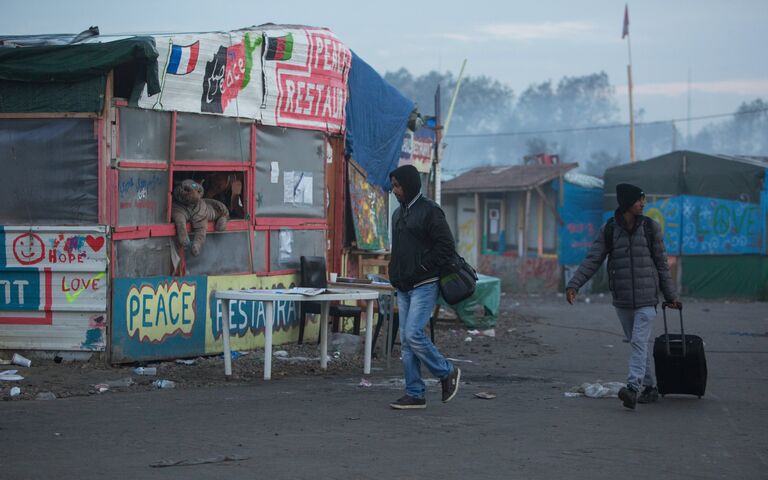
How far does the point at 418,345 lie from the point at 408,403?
486 millimetres

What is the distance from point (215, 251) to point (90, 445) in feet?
17.2

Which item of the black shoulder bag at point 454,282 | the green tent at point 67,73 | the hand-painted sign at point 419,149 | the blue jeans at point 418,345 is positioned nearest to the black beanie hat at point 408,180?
the black shoulder bag at point 454,282

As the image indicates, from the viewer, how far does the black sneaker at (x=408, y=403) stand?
8.38 meters

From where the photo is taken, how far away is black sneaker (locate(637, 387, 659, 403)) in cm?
916

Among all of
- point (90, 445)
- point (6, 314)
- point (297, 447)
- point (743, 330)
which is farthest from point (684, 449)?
point (743, 330)

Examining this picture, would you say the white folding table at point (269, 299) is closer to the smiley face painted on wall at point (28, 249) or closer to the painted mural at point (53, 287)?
the painted mural at point (53, 287)

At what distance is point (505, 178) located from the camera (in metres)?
32.4

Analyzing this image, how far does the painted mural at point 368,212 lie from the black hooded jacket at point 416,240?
18.3 feet

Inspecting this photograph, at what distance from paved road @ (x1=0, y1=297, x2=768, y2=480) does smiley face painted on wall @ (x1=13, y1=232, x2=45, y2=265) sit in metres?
2.12

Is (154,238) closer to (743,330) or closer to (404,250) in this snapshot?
(404,250)

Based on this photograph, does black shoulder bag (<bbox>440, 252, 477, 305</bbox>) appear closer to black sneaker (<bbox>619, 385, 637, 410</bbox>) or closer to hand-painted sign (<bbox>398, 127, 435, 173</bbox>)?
black sneaker (<bbox>619, 385, 637, 410</bbox>)

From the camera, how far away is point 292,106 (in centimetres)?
1276

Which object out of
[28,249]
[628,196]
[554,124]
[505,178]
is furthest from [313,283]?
[554,124]

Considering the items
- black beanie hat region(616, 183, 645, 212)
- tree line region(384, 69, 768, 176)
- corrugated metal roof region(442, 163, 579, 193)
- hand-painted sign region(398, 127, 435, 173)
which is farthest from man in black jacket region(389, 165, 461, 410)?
tree line region(384, 69, 768, 176)
